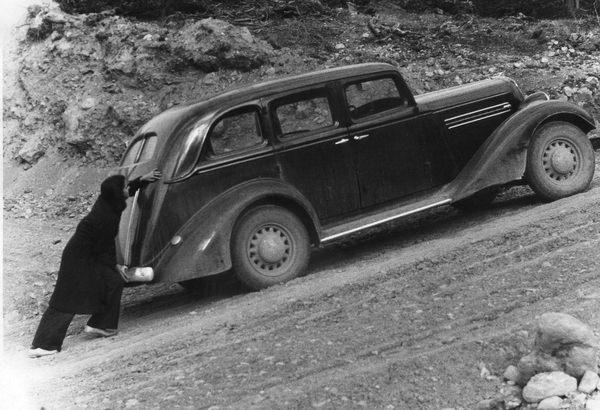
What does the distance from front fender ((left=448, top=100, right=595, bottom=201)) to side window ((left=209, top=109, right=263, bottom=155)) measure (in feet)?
7.45

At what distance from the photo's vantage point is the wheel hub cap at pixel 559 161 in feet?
27.1

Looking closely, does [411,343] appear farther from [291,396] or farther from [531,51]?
[531,51]

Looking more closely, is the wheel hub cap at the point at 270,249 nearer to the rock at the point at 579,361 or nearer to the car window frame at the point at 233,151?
the car window frame at the point at 233,151

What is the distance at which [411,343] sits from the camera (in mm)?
4977

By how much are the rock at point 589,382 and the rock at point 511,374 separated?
1.23 feet

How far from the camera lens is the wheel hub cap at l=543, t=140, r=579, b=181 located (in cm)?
825

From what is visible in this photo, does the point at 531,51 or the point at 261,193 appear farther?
the point at 531,51

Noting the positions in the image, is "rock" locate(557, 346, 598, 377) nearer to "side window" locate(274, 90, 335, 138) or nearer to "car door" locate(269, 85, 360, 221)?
"car door" locate(269, 85, 360, 221)

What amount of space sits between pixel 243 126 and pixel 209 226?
119 centimetres

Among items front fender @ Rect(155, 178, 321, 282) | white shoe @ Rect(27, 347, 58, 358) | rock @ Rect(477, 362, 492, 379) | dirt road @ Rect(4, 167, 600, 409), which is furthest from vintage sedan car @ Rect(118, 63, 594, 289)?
rock @ Rect(477, 362, 492, 379)

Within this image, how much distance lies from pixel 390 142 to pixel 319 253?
169 cm

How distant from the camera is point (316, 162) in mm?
7496

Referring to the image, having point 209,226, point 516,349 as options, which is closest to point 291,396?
point 516,349

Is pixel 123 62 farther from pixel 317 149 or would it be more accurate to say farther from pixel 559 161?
pixel 559 161
